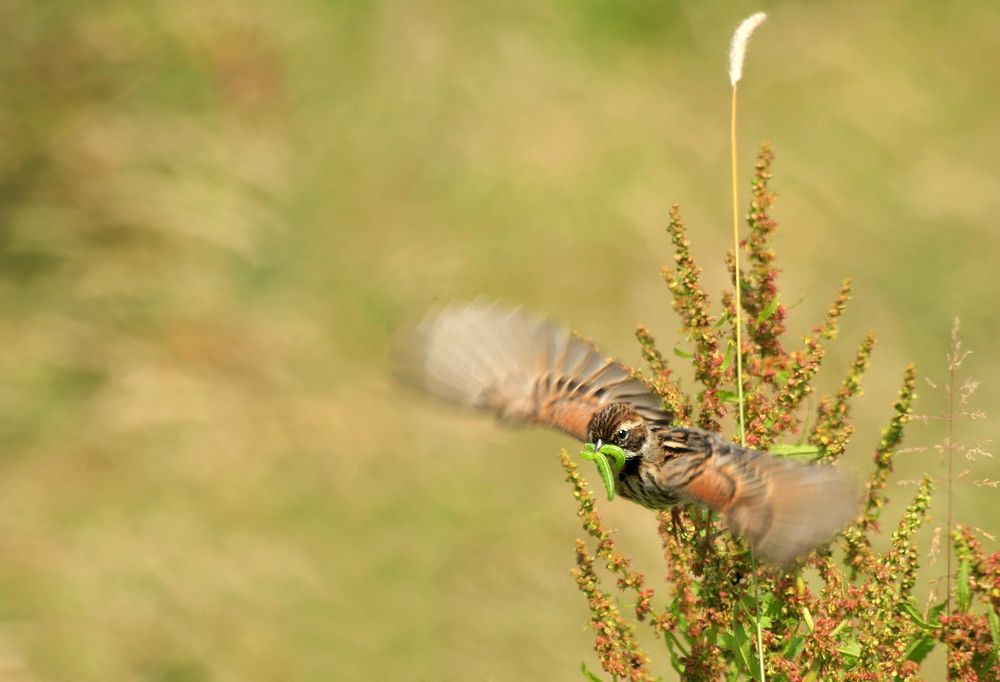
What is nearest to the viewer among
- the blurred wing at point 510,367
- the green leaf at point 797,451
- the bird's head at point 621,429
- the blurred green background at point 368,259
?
the green leaf at point 797,451

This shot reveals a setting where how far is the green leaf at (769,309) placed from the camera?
7.43ft

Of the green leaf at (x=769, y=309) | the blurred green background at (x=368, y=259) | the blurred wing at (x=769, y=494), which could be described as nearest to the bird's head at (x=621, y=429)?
the blurred wing at (x=769, y=494)

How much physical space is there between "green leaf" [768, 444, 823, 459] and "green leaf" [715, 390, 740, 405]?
104mm

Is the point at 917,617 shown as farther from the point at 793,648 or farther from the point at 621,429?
the point at 621,429

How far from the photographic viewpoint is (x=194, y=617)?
200 inches

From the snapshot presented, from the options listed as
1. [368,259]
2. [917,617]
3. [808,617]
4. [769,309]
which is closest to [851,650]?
[808,617]

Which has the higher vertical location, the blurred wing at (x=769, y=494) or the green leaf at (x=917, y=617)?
the blurred wing at (x=769, y=494)

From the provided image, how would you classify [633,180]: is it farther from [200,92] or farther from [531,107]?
[200,92]

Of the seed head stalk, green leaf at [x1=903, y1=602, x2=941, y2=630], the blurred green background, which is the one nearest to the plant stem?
the seed head stalk

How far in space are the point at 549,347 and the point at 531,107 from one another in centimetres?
351

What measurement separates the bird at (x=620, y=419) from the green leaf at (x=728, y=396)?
71mm

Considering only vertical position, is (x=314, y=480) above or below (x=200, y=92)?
below

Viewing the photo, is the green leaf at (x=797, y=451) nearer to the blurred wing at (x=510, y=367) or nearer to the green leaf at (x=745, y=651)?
the green leaf at (x=745, y=651)

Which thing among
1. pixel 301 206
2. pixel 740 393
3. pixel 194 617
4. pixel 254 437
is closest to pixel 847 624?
pixel 740 393
